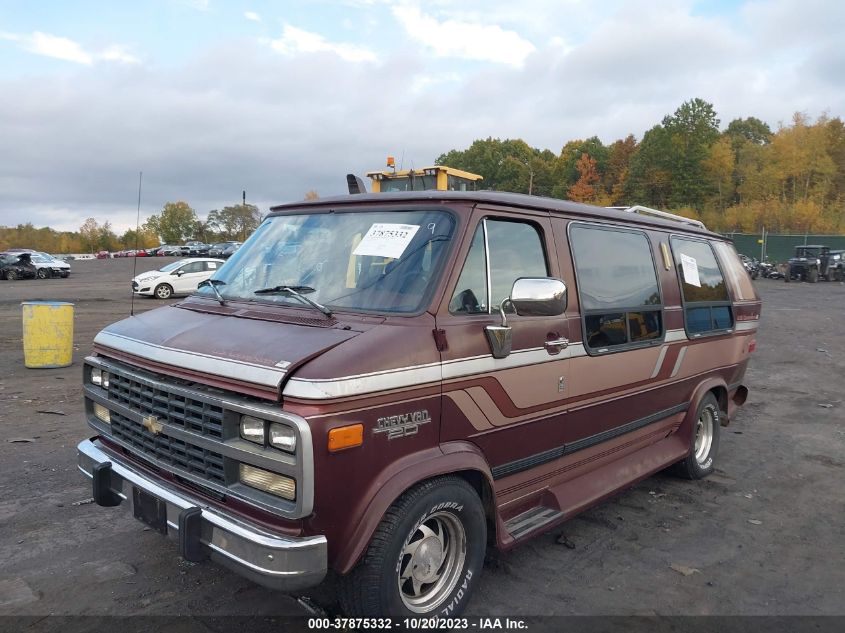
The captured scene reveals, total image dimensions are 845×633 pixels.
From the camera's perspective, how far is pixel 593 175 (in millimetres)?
77938

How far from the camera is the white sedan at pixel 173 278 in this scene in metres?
23.0

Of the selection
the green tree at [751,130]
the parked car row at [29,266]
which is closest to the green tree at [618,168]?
the green tree at [751,130]

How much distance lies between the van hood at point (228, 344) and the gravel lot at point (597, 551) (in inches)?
53.9

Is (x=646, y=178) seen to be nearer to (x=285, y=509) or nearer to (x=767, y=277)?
(x=767, y=277)

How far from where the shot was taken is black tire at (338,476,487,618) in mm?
2840

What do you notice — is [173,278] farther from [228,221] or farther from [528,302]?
[228,221]

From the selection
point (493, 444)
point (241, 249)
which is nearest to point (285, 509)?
point (493, 444)

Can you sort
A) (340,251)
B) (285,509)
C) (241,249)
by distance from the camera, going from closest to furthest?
(285,509)
(340,251)
(241,249)

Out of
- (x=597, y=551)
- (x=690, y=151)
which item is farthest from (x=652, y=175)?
(x=597, y=551)

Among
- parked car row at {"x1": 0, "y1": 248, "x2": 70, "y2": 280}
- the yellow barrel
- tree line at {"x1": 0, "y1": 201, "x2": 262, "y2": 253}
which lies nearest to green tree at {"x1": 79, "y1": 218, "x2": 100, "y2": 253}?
tree line at {"x1": 0, "y1": 201, "x2": 262, "y2": 253}

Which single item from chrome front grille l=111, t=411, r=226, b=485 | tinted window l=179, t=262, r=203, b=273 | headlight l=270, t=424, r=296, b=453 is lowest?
chrome front grille l=111, t=411, r=226, b=485

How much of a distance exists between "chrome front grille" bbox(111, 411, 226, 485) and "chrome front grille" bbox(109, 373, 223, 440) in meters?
0.09

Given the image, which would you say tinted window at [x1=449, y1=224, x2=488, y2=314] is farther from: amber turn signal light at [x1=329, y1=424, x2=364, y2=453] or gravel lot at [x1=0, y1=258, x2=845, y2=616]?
gravel lot at [x1=0, y1=258, x2=845, y2=616]

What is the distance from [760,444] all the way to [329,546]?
575 cm
